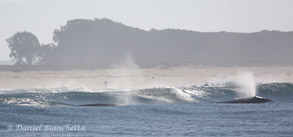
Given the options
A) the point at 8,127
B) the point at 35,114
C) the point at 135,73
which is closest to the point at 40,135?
the point at 8,127

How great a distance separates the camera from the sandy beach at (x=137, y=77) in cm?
7869

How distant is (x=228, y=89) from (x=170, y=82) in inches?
792

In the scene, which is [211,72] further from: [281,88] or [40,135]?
[40,135]

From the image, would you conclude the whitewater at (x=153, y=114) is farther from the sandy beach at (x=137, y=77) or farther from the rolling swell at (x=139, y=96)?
the sandy beach at (x=137, y=77)

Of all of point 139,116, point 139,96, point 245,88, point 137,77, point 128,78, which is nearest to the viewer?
point 139,116

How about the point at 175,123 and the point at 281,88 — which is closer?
the point at 175,123

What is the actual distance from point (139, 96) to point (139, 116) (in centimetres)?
1464

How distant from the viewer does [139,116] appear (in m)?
38.9

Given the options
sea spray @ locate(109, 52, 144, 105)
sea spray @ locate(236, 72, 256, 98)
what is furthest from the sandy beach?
sea spray @ locate(236, 72, 256, 98)

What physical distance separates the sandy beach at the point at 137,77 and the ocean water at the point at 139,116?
920 inches

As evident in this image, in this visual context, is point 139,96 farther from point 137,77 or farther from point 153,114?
point 137,77

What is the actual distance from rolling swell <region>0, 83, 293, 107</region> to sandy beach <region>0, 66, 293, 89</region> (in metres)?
16.5

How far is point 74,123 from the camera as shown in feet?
117

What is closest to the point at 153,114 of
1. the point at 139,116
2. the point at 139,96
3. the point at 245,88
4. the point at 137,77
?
the point at 139,116
